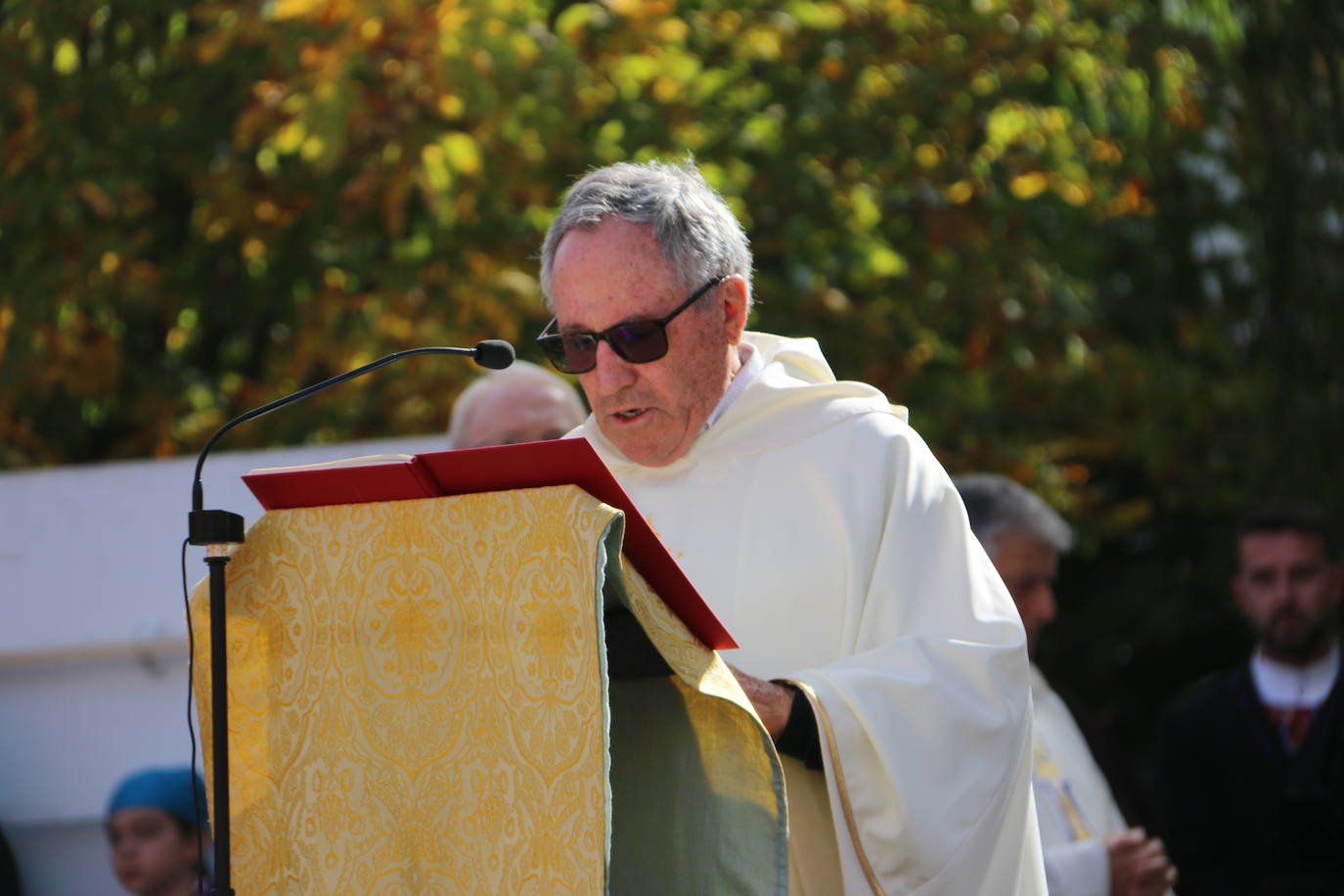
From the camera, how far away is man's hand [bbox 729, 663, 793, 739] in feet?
8.46

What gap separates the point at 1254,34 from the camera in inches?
303

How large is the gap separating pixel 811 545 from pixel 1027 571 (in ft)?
6.46

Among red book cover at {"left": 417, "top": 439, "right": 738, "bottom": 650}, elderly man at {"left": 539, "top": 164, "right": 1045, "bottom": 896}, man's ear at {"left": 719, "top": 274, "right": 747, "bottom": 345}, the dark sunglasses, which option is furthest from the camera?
man's ear at {"left": 719, "top": 274, "right": 747, "bottom": 345}

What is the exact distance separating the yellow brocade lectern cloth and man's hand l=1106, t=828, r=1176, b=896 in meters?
2.31

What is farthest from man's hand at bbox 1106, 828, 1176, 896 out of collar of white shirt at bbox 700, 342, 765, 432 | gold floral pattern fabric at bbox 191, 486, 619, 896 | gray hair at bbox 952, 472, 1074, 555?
gold floral pattern fabric at bbox 191, 486, 619, 896

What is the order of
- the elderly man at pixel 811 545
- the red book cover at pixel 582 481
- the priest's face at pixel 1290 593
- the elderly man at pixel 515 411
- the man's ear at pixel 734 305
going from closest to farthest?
the red book cover at pixel 582 481, the elderly man at pixel 811 545, the man's ear at pixel 734 305, the elderly man at pixel 515 411, the priest's face at pixel 1290 593

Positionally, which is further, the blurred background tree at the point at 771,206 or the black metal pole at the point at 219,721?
the blurred background tree at the point at 771,206

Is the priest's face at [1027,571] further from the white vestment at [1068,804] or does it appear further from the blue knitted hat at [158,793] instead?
the blue knitted hat at [158,793]

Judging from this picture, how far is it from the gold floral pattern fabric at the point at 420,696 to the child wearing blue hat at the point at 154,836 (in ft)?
8.33

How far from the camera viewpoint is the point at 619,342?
3006 millimetres

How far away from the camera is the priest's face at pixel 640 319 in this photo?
3.02 metres

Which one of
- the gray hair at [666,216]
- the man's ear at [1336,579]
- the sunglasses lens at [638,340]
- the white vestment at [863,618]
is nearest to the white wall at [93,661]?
the white vestment at [863,618]

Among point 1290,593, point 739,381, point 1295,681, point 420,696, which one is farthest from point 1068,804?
point 420,696

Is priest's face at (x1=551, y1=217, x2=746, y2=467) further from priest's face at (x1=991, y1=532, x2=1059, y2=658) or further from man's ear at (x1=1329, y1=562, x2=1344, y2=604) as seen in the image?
man's ear at (x1=1329, y1=562, x2=1344, y2=604)
